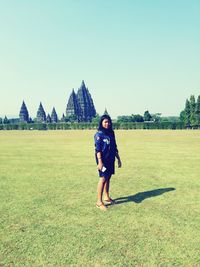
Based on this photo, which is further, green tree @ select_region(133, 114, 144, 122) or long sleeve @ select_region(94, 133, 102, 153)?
green tree @ select_region(133, 114, 144, 122)

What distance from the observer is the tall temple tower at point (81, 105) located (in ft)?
500

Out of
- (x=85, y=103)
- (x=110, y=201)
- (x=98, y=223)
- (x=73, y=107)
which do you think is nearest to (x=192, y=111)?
(x=110, y=201)

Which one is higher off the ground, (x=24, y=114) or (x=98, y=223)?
(x=24, y=114)

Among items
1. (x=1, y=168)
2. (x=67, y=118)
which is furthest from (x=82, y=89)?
(x=1, y=168)

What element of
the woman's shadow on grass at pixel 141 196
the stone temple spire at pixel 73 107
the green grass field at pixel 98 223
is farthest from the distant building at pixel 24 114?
the woman's shadow on grass at pixel 141 196

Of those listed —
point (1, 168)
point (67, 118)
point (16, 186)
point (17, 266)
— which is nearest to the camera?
point (17, 266)

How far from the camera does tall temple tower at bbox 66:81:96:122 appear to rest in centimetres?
15238

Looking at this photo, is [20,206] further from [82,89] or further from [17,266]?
[82,89]

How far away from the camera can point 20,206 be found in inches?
235

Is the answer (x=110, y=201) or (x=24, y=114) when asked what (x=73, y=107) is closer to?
(x=24, y=114)

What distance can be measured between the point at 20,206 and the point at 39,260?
103 inches

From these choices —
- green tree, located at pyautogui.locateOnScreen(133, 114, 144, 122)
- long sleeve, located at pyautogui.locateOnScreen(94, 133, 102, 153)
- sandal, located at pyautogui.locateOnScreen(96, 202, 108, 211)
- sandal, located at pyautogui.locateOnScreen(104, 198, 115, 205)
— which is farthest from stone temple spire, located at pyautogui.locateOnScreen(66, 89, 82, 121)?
sandal, located at pyautogui.locateOnScreen(96, 202, 108, 211)

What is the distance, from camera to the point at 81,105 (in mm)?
154625

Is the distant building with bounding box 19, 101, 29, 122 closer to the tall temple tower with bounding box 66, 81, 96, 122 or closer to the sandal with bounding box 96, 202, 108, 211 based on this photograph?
the tall temple tower with bounding box 66, 81, 96, 122
